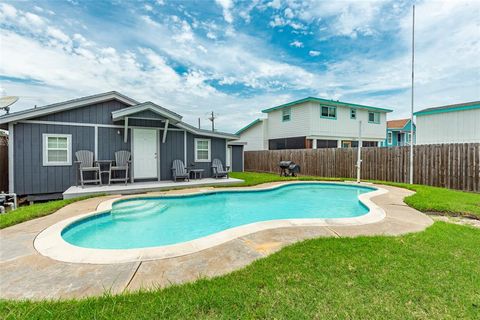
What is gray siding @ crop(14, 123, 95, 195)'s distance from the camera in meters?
7.45

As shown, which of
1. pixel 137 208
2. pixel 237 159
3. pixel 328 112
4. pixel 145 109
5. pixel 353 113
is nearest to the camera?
pixel 137 208

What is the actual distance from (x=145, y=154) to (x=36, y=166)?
11.5ft

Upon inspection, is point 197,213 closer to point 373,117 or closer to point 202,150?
point 202,150

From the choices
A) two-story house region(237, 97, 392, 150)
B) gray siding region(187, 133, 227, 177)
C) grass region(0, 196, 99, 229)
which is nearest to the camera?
grass region(0, 196, 99, 229)

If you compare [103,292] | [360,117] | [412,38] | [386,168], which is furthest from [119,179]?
[360,117]

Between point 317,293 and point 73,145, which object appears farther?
point 73,145

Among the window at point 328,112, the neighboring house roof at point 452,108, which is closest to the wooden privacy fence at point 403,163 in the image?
the window at point 328,112

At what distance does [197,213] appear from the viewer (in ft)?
20.5

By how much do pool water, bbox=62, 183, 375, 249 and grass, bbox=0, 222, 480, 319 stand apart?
2.29 meters

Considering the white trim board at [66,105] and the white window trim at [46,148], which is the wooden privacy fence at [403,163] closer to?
the white trim board at [66,105]

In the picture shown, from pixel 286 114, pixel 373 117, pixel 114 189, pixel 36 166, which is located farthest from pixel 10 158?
pixel 373 117

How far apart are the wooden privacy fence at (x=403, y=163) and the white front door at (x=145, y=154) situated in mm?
9217

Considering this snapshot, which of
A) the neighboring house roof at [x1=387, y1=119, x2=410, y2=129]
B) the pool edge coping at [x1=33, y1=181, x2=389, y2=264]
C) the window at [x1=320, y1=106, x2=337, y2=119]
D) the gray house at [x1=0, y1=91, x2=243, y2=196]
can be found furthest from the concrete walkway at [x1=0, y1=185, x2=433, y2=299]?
the neighboring house roof at [x1=387, y1=119, x2=410, y2=129]

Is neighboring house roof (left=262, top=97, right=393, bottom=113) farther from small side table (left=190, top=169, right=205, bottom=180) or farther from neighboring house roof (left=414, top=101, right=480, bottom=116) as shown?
small side table (left=190, top=169, right=205, bottom=180)
